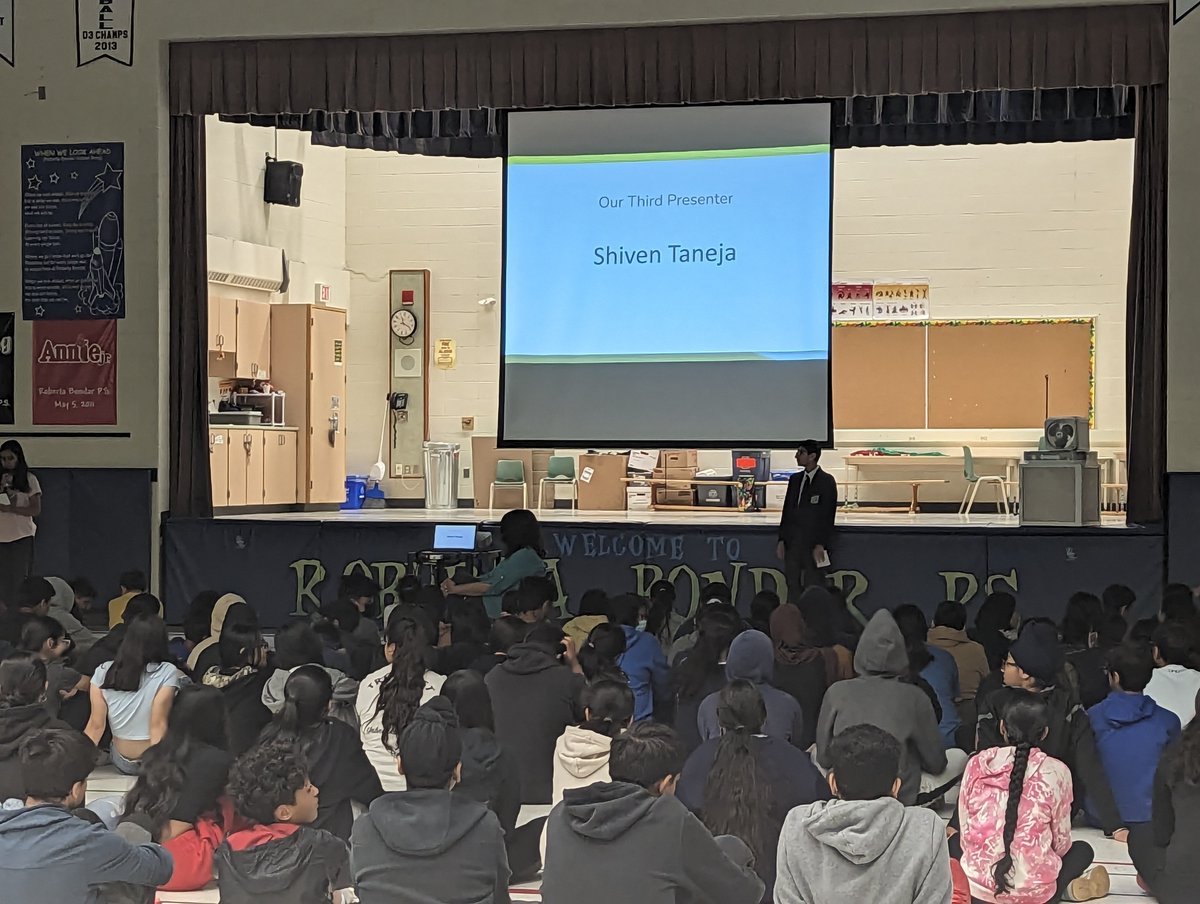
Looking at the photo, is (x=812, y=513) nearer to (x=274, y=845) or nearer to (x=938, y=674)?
(x=938, y=674)

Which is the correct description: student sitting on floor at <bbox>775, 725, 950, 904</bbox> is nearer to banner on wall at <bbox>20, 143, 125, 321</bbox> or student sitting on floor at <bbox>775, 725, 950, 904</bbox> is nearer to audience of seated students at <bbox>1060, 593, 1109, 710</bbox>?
audience of seated students at <bbox>1060, 593, 1109, 710</bbox>

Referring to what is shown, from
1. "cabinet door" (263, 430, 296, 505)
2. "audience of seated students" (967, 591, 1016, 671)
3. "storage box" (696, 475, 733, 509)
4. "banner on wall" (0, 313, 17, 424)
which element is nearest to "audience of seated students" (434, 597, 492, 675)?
"audience of seated students" (967, 591, 1016, 671)

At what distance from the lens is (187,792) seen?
3.56 m

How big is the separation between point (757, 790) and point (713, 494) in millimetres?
9201

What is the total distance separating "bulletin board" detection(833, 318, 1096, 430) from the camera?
41.3 feet

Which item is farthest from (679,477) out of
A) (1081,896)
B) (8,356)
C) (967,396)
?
(1081,896)

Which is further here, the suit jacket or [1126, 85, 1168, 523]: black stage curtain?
the suit jacket

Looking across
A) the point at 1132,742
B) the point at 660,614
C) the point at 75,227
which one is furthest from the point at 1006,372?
the point at 1132,742

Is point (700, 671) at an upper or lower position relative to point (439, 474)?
lower

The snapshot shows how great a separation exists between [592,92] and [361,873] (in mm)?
6356

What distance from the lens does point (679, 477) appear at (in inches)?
503

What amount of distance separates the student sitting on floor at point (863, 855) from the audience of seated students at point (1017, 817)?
0.66 meters

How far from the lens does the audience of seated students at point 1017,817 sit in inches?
132

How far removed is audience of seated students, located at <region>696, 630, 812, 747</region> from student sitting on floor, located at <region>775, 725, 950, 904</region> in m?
1.13
